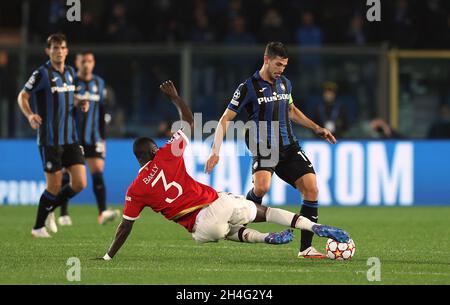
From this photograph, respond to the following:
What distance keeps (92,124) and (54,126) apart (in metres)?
1.98

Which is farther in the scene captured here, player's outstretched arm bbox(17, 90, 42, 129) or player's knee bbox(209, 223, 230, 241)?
player's outstretched arm bbox(17, 90, 42, 129)

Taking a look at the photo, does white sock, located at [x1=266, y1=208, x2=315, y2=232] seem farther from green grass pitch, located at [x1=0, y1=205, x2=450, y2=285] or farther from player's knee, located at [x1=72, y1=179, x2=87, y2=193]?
player's knee, located at [x1=72, y1=179, x2=87, y2=193]

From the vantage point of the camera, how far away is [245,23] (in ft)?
70.5

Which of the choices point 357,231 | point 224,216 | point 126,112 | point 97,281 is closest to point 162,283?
point 97,281

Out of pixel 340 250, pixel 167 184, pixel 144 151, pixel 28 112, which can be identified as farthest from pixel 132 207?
pixel 28 112

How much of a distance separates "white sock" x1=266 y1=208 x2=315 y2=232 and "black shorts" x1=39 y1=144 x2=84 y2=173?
→ 362 centimetres

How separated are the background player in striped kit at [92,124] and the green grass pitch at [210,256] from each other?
32 centimetres

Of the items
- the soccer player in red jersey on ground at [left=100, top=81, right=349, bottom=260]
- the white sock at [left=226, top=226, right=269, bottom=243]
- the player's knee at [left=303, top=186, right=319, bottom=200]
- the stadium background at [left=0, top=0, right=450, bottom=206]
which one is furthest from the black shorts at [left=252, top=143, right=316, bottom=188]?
the stadium background at [left=0, top=0, right=450, bottom=206]

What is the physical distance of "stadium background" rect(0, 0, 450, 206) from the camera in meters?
17.9

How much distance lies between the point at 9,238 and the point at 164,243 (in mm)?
1836

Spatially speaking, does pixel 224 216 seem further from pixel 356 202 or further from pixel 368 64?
pixel 368 64

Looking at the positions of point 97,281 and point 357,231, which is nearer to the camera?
point 97,281

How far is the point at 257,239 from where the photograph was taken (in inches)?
394

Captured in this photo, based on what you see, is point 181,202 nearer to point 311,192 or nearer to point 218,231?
point 218,231
